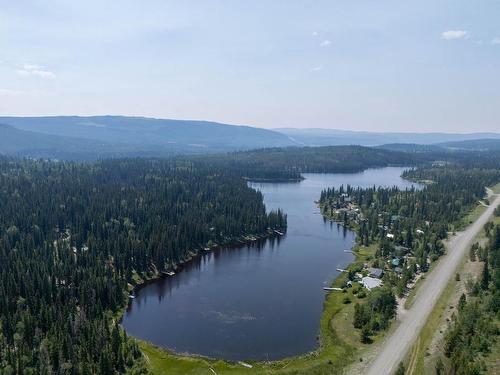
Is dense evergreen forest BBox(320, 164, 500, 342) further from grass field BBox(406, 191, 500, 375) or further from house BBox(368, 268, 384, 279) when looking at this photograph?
grass field BBox(406, 191, 500, 375)

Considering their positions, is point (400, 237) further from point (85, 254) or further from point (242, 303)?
point (85, 254)

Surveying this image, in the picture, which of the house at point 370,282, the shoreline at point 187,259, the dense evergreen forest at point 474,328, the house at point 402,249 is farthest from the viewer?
the house at point 402,249

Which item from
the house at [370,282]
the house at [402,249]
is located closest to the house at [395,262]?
the house at [402,249]

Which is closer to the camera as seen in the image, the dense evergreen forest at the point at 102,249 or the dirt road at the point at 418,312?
the dirt road at the point at 418,312

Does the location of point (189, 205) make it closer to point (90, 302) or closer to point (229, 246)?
point (229, 246)

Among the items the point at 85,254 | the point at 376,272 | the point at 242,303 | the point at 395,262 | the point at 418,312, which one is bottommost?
the point at 242,303

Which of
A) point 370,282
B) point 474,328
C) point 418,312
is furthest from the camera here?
point 370,282

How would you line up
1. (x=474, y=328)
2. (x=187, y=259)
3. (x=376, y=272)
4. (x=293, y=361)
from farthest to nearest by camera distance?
(x=187, y=259) → (x=376, y=272) → (x=474, y=328) → (x=293, y=361)

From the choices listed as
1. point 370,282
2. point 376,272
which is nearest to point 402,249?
point 376,272

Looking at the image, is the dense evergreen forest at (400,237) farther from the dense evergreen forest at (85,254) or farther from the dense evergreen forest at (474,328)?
the dense evergreen forest at (85,254)
